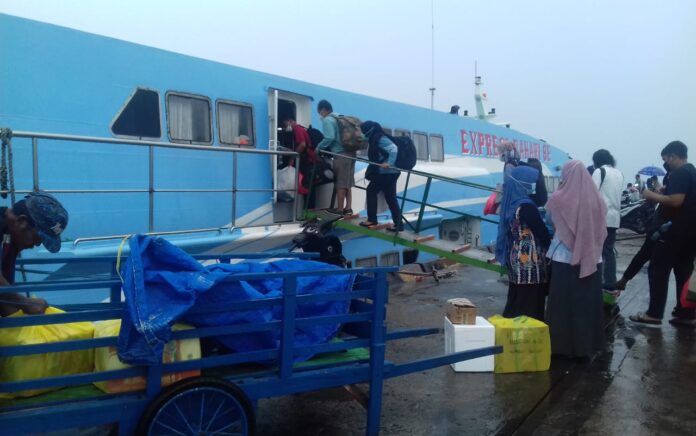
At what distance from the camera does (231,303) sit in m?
2.95

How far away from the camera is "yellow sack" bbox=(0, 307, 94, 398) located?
2.79 meters

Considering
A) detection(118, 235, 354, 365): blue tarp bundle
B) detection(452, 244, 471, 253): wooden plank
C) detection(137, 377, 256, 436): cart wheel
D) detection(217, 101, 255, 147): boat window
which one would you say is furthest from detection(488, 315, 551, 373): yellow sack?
detection(217, 101, 255, 147): boat window

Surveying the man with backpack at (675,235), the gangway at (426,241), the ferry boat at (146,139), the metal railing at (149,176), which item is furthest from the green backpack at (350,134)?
the man with backpack at (675,235)

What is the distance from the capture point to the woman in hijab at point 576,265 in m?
4.89

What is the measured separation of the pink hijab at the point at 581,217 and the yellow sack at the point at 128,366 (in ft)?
11.2

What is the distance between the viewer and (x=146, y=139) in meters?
6.17

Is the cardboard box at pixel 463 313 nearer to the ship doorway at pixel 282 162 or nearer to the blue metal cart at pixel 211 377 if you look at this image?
the blue metal cart at pixel 211 377

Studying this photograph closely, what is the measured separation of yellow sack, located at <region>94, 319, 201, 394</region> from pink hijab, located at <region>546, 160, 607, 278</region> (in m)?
3.41

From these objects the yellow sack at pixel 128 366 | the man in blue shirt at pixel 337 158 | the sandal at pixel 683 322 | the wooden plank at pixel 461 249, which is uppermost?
the man in blue shirt at pixel 337 158

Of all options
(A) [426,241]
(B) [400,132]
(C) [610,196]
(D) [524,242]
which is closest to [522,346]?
(D) [524,242]

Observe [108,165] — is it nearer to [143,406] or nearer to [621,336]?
[143,406]

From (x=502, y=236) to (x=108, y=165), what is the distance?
4064 millimetres

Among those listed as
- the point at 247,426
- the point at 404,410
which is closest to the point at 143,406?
the point at 247,426

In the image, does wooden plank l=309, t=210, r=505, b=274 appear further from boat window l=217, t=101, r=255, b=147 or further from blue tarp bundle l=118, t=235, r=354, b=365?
blue tarp bundle l=118, t=235, r=354, b=365
